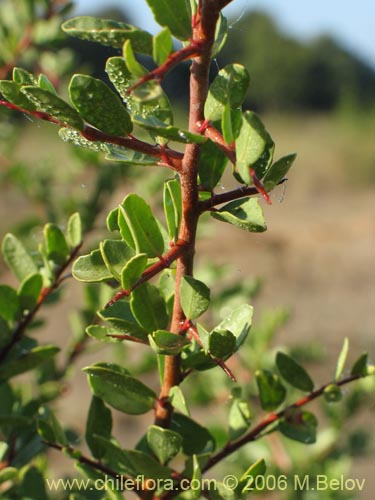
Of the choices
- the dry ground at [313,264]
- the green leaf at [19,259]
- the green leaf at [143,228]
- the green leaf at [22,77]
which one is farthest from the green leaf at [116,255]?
the dry ground at [313,264]

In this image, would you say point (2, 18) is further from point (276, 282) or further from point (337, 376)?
point (276, 282)

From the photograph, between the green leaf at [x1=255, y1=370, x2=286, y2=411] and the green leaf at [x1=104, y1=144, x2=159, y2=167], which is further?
the green leaf at [x1=255, y1=370, x2=286, y2=411]

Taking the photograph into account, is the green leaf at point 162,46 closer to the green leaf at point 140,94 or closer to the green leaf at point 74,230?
the green leaf at point 140,94

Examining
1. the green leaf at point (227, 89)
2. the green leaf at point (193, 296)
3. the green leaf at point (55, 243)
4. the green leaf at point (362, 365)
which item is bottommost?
the green leaf at point (55, 243)

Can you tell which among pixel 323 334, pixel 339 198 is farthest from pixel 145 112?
pixel 339 198

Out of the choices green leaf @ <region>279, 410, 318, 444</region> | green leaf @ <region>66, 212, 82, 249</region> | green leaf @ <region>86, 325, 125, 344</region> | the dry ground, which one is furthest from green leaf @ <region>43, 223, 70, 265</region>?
the dry ground

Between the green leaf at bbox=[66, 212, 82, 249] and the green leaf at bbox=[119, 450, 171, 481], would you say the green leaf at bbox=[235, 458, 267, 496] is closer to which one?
the green leaf at bbox=[119, 450, 171, 481]
